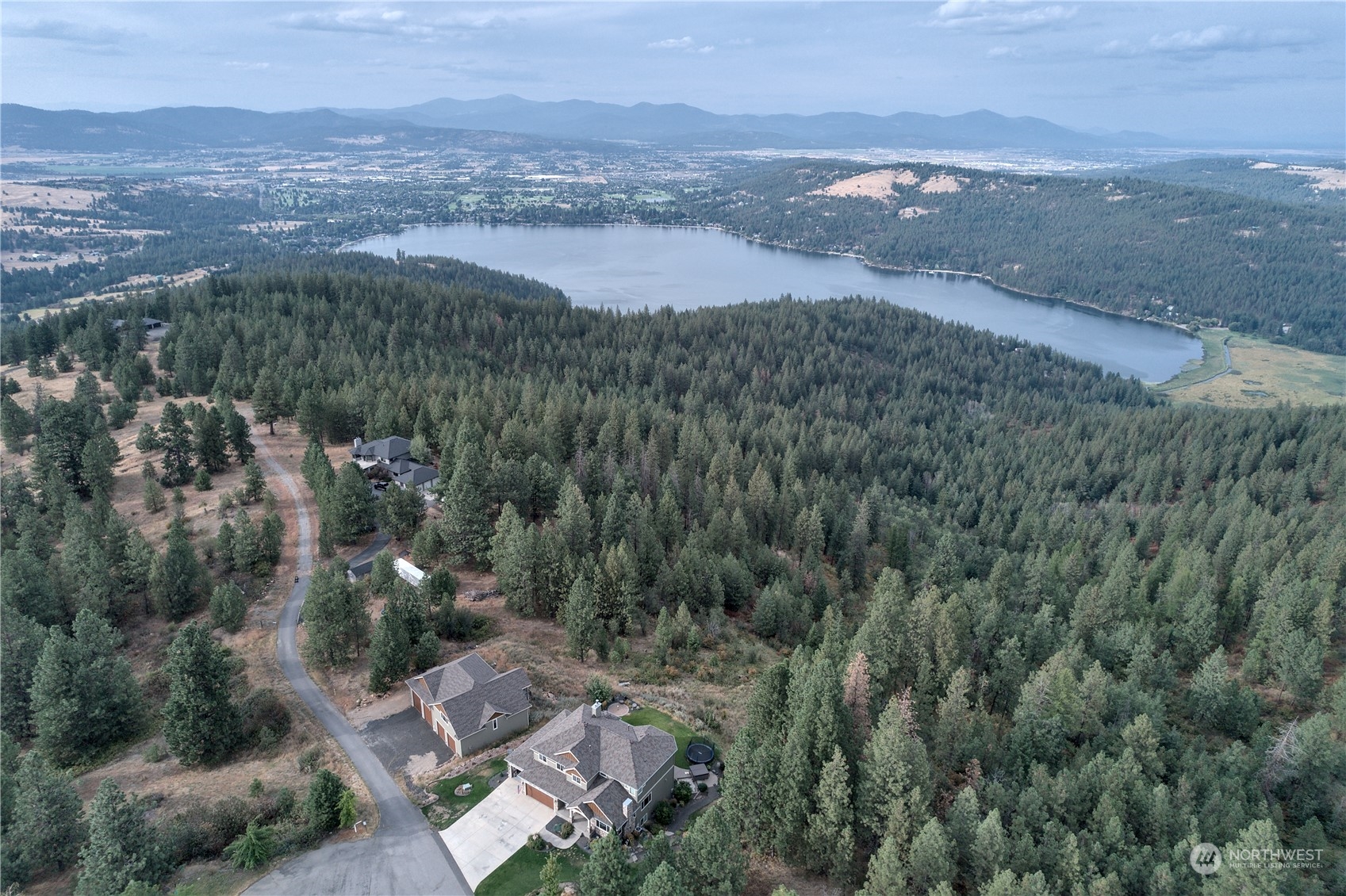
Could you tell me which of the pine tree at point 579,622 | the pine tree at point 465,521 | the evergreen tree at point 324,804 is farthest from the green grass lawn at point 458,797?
the pine tree at point 465,521

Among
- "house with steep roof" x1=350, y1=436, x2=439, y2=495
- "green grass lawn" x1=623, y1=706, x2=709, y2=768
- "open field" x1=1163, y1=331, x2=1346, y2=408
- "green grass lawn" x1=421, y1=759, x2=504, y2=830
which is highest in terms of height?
"house with steep roof" x1=350, y1=436, x2=439, y2=495

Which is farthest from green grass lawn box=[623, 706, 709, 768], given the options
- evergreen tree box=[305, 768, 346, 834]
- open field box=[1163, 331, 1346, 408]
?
open field box=[1163, 331, 1346, 408]

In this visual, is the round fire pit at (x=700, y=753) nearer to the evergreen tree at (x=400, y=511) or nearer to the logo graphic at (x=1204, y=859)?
the logo graphic at (x=1204, y=859)

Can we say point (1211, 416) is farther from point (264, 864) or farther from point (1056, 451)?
point (264, 864)

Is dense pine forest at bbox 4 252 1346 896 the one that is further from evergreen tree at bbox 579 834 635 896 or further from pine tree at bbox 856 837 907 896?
evergreen tree at bbox 579 834 635 896

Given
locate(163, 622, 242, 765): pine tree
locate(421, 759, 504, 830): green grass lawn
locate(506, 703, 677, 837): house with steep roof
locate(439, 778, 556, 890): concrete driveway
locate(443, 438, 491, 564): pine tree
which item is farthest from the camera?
locate(443, 438, 491, 564): pine tree

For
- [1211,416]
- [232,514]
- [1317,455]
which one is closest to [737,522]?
[232,514]
